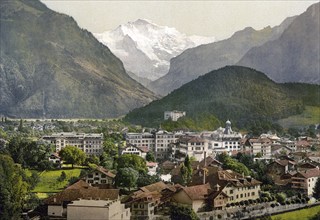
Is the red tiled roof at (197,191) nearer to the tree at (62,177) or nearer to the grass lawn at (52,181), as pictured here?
the grass lawn at (52,181)

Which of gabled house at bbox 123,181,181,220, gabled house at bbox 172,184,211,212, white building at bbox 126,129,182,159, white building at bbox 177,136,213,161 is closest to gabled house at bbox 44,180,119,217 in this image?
gabled house at bbox 123,181,181,220

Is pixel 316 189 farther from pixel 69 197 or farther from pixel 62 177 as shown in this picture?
pixel 69 197

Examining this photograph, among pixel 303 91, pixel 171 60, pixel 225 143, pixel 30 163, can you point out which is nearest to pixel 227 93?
pixel 303 91

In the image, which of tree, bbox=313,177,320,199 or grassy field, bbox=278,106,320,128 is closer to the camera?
tree, bbox=313,177,320,199

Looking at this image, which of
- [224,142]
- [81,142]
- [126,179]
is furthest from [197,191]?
[224,142]

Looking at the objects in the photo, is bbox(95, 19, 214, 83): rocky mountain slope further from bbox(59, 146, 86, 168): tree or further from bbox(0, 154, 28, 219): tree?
bbox(0, 154, 28, 219): tree

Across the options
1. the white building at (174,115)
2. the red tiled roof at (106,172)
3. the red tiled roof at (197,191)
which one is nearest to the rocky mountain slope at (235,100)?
the white building at (174,115)
